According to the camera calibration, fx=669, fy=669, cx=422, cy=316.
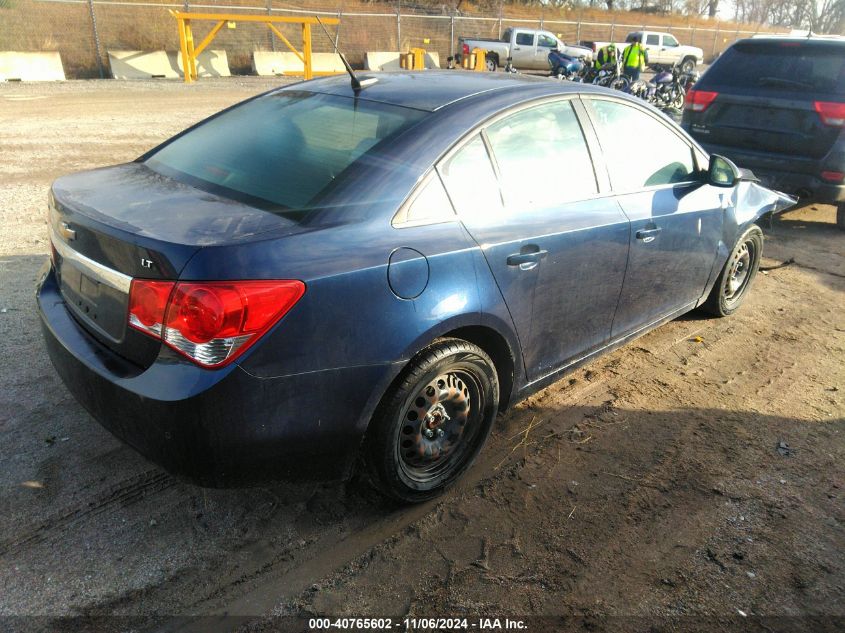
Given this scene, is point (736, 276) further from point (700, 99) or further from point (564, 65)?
point (564, 65)

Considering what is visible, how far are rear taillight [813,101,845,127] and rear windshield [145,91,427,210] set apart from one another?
5.40 m

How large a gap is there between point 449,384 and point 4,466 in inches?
79.1

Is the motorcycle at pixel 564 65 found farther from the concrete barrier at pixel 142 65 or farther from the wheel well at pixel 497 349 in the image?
the wheel well at pixel 497 349

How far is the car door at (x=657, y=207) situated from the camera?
3.61 m

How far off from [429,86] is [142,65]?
20290 millimetres

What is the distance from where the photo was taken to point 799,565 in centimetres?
267

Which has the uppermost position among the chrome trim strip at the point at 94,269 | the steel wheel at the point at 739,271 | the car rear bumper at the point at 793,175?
the chrome trim strip at the point at 94,269

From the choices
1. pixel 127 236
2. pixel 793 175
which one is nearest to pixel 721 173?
pixel 793 175

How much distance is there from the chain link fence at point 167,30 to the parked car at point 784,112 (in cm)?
1615

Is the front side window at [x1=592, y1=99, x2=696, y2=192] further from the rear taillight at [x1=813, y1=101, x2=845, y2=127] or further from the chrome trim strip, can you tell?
the rear taillight at [x1=813, y1=101, x2=845, y2=127]

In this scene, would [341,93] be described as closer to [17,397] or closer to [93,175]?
[93,175]

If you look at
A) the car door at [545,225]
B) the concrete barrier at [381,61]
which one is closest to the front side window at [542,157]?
the car door at [545,225]

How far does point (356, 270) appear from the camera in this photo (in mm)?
2379

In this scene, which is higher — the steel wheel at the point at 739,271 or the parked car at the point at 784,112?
the parked car at the point at 784,112
